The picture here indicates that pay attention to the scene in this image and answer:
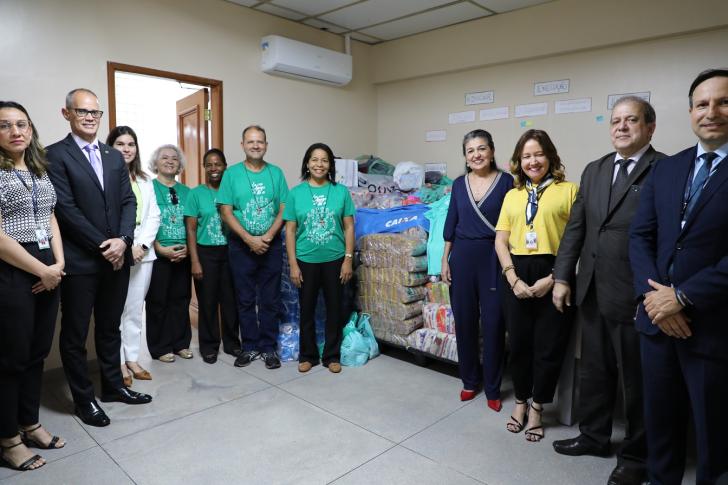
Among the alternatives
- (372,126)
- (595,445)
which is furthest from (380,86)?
(595,445)

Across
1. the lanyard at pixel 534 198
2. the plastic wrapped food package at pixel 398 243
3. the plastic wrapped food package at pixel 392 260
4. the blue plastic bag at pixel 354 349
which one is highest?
the lanyard at pixel 534 198

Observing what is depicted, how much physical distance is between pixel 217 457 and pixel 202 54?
3.12 metres

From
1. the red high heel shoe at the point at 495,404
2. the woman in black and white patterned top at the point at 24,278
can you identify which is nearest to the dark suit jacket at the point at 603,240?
the red high heel shoe at the point at 495,404

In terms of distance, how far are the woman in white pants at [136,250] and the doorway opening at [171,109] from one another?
24.5 inches

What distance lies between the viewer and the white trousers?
10.0 ft

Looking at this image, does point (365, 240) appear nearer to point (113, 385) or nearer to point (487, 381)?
point (487, 381)

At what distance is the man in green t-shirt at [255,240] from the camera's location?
3.29 metres

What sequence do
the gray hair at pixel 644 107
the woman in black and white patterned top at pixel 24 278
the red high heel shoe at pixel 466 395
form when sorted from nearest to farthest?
the gray hair at pixel 644 107
the woman in black and white patterned top at pixel 24 278
the red high heel shoe at pixel 466 395

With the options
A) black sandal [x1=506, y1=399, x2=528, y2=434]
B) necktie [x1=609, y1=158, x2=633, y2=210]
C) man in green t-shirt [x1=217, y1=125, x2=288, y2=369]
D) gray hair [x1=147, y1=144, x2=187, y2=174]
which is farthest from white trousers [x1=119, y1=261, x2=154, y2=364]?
necktie [x1=609, y1=158, x2=633, y2=210]

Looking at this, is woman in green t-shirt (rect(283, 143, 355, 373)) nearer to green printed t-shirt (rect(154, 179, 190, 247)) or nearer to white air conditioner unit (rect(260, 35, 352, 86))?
green printed t-shirt (rect(154, 179, 190, 247))

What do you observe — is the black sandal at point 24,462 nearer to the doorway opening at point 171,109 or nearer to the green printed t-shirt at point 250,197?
the green printed t-shirt at point 250,197

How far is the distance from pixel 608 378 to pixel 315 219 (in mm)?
1915

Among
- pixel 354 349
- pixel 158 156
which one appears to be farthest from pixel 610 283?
pixel 158 156

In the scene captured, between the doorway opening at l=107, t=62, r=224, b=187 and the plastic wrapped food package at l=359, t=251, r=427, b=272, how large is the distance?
164 centimetres
